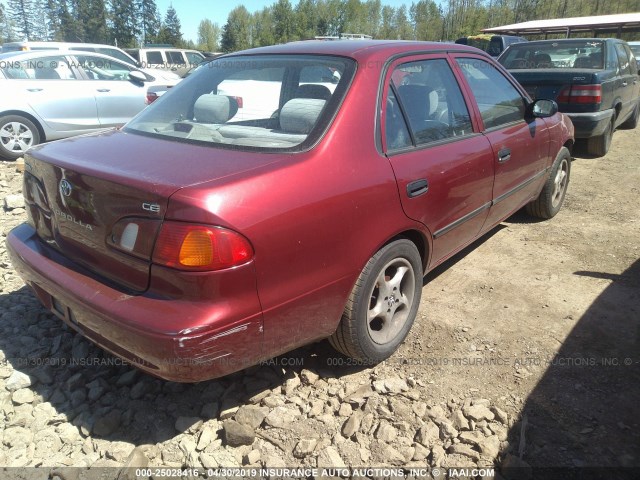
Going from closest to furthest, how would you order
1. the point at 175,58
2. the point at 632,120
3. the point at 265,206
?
the point at 265,206 < the point at 632,120 < the point at 175,58

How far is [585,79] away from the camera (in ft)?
21.3

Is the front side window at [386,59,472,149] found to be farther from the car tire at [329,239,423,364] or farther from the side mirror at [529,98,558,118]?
the side mirror at [529,98,558,118]

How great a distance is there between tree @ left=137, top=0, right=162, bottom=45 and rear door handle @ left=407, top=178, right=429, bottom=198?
74.3 m

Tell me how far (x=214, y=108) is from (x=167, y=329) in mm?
1456

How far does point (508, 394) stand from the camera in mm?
2551

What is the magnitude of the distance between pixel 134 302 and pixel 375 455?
121cm

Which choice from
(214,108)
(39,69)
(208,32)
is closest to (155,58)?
(39,69)

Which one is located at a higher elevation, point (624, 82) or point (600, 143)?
point (624, 82)

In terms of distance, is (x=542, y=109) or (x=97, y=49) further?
(x=97, y=49)

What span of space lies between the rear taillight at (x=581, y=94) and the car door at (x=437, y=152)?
4165 mm

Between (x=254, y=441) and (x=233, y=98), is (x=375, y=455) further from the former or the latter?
(x=233, y=98)

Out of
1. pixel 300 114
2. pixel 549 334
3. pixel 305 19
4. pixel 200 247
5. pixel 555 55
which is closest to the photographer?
pixel 200 247

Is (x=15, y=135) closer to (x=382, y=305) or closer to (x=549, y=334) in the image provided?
(x=382, y=305)

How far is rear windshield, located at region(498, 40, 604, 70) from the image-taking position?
7.38 m
